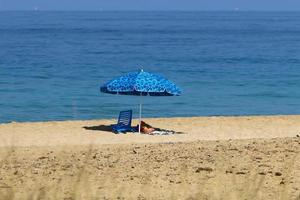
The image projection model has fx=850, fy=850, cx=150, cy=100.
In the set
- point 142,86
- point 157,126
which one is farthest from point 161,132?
point 157,126

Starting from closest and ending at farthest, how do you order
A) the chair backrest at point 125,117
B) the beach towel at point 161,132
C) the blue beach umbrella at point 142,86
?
the blue beach umbrella at point 142,86
the beach towel at point 161,132
the chair backrest at point 125,117

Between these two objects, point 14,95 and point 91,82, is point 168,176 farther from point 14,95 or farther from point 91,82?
point 91,82

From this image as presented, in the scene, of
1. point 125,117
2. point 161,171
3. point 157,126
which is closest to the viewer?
point 161,171

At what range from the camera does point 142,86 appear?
1675 cm

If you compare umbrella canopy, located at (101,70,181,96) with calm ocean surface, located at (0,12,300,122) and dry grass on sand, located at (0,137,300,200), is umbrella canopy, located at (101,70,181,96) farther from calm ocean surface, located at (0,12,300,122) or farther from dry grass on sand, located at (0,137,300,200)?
calm ocean surface, located at (0,12,300,122)

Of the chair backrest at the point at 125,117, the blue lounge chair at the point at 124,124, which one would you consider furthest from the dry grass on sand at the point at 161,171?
the chair backrest at the point at 125,117

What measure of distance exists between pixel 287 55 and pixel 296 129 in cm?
4136

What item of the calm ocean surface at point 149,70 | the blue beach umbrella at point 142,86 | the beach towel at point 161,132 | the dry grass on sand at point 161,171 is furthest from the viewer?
the calm ocean surface at point 149,70

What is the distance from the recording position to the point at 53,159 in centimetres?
1099

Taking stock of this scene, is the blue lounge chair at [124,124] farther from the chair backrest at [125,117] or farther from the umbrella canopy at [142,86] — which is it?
the umbrella canopy at [142,86]

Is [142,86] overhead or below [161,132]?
overhead

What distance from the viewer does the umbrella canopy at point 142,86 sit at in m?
16.8

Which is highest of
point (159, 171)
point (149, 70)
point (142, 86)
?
point (149, 70)

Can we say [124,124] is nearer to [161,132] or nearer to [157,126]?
[161,132]
